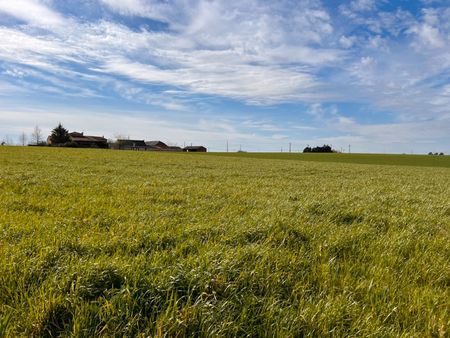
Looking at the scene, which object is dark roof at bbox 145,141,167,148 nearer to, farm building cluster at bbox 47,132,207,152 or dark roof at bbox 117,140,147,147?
farm building cluster at bbox 47,132,207,152

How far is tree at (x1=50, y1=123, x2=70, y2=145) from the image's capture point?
136375 mm

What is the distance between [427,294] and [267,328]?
2.10 m

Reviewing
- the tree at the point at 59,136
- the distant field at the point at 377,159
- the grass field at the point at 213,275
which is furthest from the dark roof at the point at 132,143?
the grass field at the point at 213,275

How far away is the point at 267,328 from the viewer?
9.06ft

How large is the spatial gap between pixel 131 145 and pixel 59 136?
150ft

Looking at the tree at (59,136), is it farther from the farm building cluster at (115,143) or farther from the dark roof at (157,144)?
the dark roof at (157,144)

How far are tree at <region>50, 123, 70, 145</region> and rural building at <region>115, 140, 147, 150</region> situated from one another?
31967mm

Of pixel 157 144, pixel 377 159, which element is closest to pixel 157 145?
pixel 157 144

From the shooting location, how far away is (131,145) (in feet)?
583

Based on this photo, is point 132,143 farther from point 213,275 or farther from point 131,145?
point 213,275

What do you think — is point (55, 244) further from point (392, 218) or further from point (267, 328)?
point (392, 218)

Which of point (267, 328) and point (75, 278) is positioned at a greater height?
point (75, 278)

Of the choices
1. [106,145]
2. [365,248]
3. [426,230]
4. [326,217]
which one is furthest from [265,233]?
[106,145]

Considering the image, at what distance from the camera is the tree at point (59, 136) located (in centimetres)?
13638
